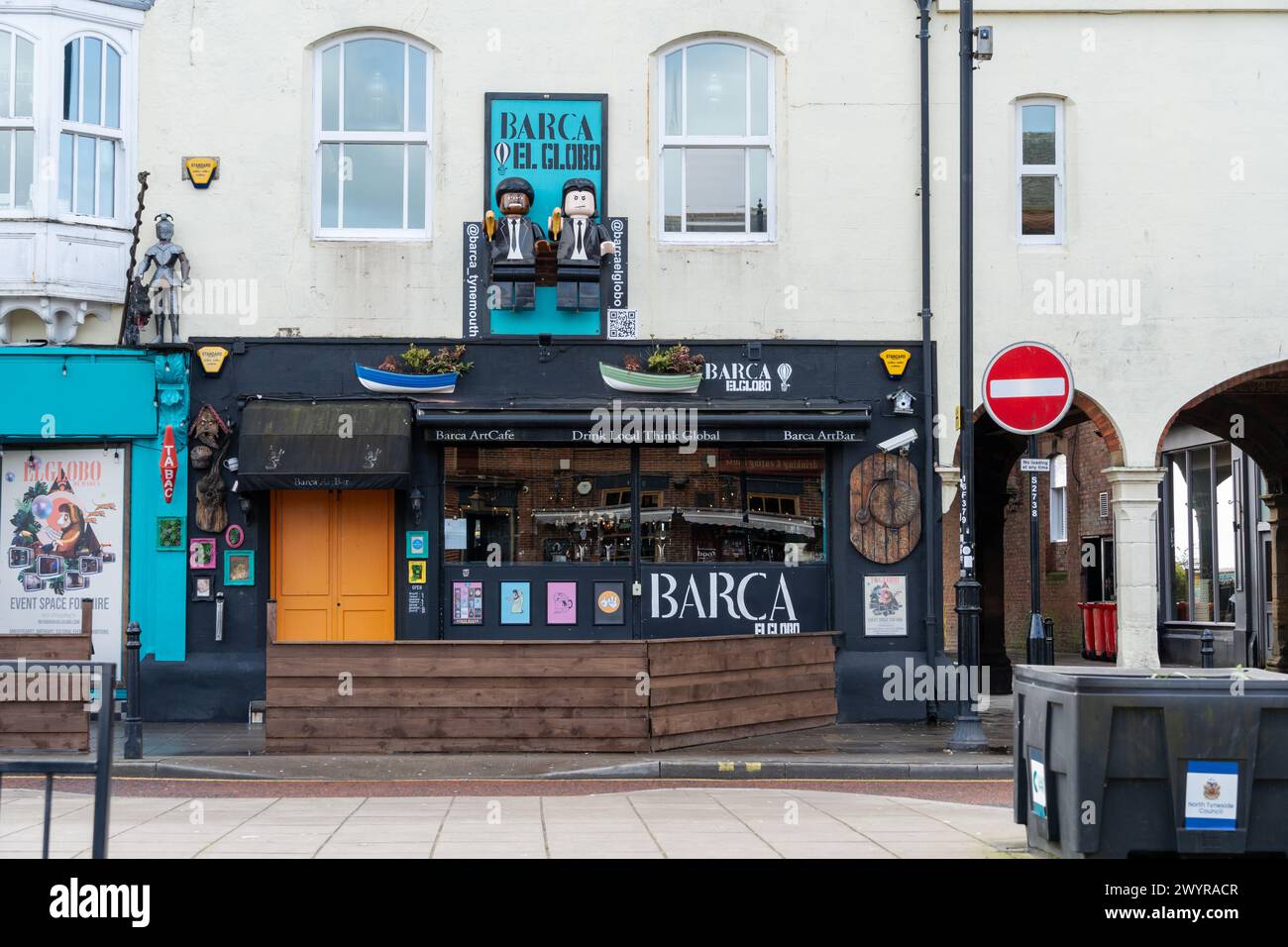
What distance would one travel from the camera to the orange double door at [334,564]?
1742 centimetres

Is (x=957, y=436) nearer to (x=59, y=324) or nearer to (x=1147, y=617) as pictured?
(x=1147, y=617)

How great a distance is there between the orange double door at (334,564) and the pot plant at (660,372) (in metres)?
2.87

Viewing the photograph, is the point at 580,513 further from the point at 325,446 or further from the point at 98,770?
the point at 98,770

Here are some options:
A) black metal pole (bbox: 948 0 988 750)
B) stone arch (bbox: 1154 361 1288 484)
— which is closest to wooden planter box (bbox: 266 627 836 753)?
black metal pole (bbox: 948 0 988 750)

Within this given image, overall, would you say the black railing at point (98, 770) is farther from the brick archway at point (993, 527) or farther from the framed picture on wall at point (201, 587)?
the brick archway at point (993, 527)

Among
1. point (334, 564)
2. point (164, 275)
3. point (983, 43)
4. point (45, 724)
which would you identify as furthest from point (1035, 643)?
point (45, 724)

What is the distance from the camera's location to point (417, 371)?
57.1ft

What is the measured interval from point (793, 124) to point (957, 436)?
4097 millimetres

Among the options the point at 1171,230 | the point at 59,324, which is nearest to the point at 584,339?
the point at 59,324

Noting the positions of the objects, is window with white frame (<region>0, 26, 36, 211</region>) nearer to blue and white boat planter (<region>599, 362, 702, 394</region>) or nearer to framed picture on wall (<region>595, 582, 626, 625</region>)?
blue and white boat planter (<region>599, 362, 702, 394</region>)

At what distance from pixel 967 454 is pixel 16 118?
11.0 m

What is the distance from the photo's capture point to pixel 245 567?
17250 millimetres

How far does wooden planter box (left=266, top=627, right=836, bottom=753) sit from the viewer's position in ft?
46.1
